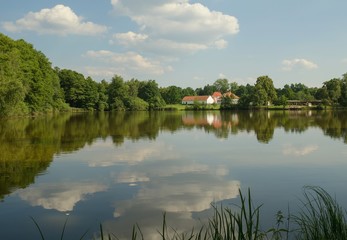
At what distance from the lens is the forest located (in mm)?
48219

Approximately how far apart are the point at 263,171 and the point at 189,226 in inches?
293

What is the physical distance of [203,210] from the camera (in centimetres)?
949

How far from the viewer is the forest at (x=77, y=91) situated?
4822 centimetres

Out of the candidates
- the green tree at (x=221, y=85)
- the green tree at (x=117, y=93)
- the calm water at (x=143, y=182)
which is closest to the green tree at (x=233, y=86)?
the green tree at (x=221, y=85)

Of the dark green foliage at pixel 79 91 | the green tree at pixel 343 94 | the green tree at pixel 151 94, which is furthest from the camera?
the green tree at pixel 151 94

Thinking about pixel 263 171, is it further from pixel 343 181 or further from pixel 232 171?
pixel 343 181

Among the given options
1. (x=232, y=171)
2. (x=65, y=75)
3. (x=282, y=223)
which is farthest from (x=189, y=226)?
(x=65, y=75)

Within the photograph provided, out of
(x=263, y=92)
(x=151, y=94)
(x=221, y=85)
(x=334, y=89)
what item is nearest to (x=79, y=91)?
(x=151, y=94)

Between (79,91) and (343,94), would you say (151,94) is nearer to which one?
(79,91)

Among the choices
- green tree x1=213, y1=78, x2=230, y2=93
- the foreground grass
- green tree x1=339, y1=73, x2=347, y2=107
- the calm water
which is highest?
green tree x1=213, y1=78, x2=230, y2=93

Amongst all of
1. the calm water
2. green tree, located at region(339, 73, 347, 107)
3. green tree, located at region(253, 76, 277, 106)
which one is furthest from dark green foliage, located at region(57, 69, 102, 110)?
the calm water

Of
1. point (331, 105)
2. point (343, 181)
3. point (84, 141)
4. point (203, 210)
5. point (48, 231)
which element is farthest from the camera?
point (331, 105)

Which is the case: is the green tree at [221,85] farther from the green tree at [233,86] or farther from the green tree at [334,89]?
the green tree at [334,89]

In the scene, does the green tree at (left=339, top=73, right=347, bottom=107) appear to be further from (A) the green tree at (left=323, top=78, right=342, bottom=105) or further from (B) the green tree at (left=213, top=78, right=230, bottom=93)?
(B) the green tree at (left=213, top=78, right=230, bottom=93)
